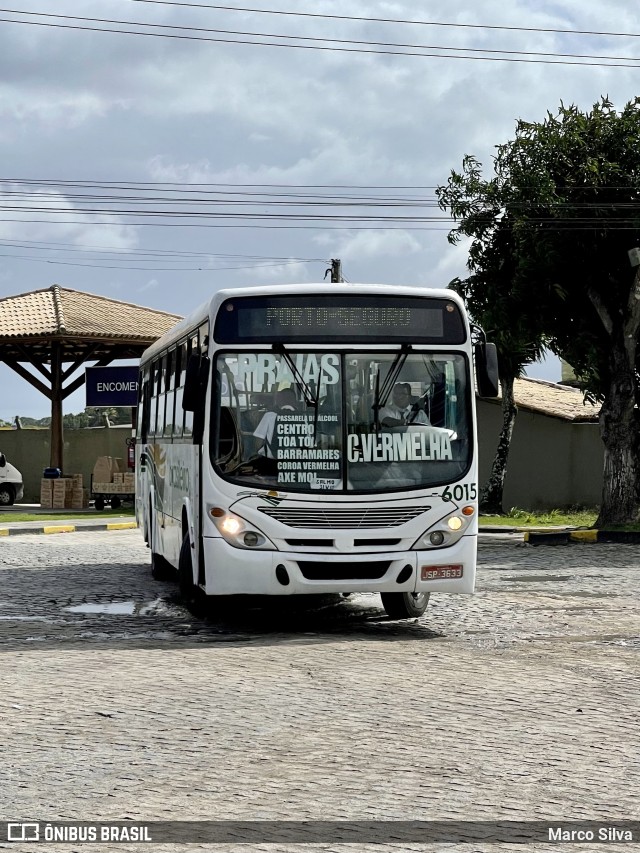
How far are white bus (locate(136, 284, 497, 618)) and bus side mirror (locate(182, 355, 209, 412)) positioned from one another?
0.01 meters

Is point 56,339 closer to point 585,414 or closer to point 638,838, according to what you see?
point 585,414

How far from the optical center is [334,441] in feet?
37.9

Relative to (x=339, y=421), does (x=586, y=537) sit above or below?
below

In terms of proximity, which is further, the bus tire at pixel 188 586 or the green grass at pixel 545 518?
the green grass at pixel 545 518

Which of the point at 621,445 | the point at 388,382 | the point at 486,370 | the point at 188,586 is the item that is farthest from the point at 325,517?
the point at 621,445

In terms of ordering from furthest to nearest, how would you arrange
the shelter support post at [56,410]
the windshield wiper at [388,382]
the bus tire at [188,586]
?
the shelter support post at [56,410]
the bus tire at [188,586]
the windshield wiper at [388,382]

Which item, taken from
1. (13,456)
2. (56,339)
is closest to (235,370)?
(56,339)

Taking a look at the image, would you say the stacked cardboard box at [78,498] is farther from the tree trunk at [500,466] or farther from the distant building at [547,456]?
the distant building at [547,456]

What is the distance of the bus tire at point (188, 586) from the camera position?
1276 centimetres

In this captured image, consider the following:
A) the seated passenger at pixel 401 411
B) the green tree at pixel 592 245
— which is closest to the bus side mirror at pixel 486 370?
the seated passenger at pixel 401 411

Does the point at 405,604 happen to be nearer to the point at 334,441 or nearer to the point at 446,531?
the point at 446,531

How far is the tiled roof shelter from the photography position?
1403 inches

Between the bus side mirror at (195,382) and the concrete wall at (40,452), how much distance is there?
2998 cm

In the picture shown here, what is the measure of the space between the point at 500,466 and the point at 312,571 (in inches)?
957
